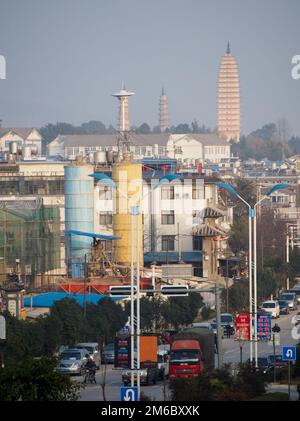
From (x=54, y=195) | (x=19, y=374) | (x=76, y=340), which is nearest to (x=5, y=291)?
(x=76, y=340)

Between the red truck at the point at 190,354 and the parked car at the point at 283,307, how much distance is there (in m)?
13.5

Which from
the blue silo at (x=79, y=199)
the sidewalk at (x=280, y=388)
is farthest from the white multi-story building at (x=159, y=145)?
the sidewalk at (x=280, y=388)

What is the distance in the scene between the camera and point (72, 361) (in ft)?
82.9

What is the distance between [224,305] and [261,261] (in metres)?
10.1

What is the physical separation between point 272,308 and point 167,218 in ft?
46.6

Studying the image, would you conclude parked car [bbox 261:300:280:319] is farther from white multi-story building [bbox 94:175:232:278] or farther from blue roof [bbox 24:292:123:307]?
white multi-story building [bbox 94:175:232:278]

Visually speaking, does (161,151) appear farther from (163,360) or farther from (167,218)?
(163,360)

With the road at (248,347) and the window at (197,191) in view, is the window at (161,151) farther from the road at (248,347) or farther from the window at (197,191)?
the road at (248,347)

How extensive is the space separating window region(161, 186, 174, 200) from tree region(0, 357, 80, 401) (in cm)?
3433

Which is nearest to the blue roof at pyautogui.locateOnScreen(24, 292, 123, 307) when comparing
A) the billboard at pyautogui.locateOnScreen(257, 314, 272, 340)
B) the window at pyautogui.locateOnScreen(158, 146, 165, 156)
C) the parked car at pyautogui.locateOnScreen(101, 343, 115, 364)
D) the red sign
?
the parked car at pyautogui.locateOnScreen(101, 343, 115, 364)

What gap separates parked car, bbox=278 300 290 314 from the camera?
38469 millimetres
